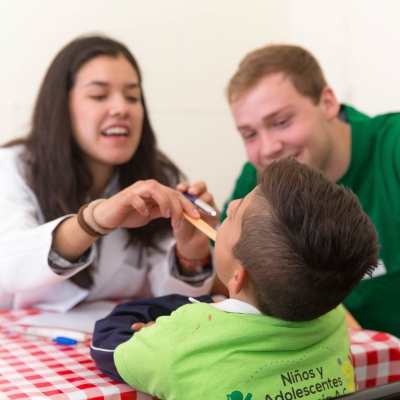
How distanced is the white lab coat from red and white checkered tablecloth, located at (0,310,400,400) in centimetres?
9

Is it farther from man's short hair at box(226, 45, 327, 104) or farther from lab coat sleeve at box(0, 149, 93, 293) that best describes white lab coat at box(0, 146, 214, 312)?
man's short hair at box(226, 45, 327, 104)

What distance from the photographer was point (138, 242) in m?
1.35

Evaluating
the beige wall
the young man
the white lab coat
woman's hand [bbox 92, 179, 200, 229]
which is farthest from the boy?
the beige wall

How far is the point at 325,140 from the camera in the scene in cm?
135

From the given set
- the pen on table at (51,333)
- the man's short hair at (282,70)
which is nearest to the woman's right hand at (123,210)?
the pen on table at (51,333)

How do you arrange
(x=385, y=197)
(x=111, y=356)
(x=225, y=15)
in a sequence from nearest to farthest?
(x=111, y=356) < (x=385, y=197) < (x=225, y=15)

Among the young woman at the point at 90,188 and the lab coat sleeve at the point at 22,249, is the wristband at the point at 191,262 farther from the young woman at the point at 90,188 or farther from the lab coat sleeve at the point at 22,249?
the lab coat sleeve at the point at 22,249

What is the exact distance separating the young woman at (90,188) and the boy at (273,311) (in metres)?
0.40

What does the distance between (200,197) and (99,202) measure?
21 centimetres

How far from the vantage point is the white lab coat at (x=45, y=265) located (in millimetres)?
1072

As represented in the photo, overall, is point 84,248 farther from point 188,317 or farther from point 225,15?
point 225,15

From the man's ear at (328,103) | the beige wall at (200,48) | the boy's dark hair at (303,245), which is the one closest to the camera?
the boy's dark hair at (303,245)

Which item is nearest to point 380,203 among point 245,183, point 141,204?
point 245,183

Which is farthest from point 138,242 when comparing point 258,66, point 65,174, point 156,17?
point 156,17
